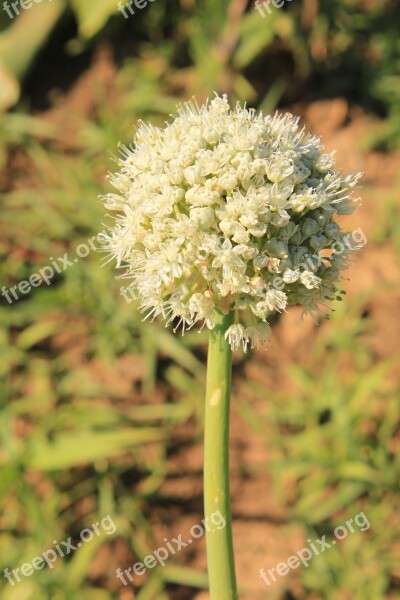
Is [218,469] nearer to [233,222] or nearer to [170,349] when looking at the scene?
[233,222]

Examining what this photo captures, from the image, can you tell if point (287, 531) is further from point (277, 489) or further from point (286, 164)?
point (286, 164)

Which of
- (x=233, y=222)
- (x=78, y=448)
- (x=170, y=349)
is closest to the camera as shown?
(x=233, y=222)

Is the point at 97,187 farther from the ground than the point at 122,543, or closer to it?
farther from the ground

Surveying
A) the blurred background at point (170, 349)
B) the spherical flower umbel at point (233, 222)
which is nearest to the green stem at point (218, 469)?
the spherical flower umbel at point (233, 222)

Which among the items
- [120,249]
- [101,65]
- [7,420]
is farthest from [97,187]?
[120,249]

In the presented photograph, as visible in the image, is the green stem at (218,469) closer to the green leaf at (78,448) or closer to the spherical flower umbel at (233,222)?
the spherical flower umbel at (233,222)

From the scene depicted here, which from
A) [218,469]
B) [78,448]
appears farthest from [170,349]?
[218,469]

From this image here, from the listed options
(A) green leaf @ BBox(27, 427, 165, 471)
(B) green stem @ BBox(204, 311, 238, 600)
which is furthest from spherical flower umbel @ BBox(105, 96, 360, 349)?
(A) green leaf @ BBox(27, 427, 165, 471)
